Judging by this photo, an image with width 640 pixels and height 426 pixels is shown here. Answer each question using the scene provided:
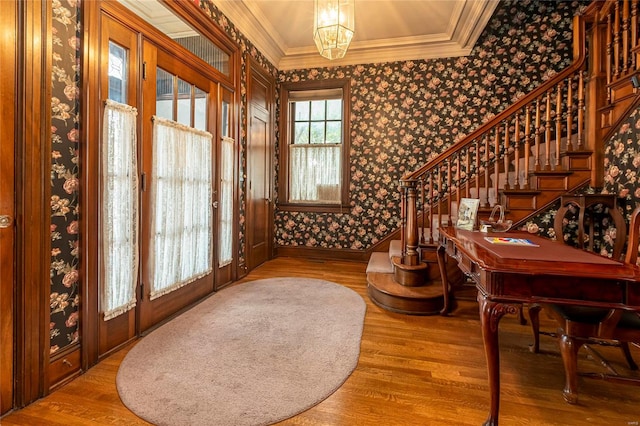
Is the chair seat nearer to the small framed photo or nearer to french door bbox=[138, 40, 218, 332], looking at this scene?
the small framed photo

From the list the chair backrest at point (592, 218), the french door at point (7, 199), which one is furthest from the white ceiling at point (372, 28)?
the chair backrest at point (592, 218)

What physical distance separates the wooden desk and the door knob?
7.38 ft

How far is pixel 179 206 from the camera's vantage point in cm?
271

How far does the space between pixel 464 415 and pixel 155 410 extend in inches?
60.7

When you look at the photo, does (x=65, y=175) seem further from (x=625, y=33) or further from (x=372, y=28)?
(x=625, y=33)

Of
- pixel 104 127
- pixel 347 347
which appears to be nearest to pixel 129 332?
pixel 104 127

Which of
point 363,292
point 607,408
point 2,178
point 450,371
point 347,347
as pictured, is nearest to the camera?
point 2,178

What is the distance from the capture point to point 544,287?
128 centimetres

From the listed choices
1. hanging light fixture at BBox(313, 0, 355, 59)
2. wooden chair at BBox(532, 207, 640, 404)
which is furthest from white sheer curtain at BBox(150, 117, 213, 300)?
wooden chair at BBox(532, 207, 640, 404)

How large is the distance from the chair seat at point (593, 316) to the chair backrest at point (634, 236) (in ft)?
0.91

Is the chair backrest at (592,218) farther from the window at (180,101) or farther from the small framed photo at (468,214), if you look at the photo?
the window at (180,101)

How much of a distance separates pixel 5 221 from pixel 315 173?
12.7 feet

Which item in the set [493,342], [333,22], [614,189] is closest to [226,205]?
[333,22]

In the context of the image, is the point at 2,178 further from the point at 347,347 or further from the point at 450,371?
the point at 450,371
